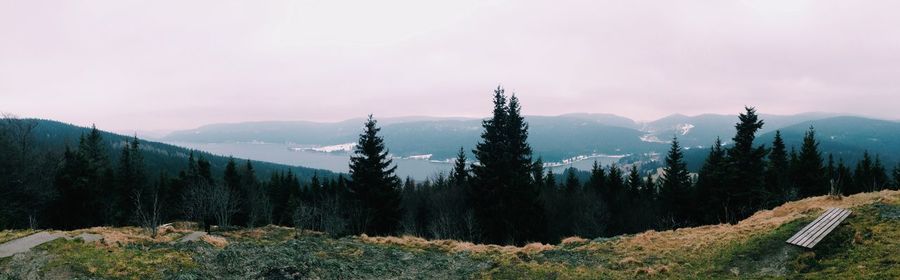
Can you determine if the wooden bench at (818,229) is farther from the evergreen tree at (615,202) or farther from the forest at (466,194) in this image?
the evergreen tree at (615,202)

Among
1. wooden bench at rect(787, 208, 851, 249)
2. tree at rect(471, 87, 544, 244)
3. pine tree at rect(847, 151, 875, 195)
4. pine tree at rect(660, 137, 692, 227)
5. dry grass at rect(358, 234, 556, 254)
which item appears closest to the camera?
wooden bench at rect(787, 208, 851, 249)

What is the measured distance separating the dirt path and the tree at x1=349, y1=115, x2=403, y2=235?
19.4 metres

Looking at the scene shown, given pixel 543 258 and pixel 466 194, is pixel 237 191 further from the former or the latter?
pixel 543 258

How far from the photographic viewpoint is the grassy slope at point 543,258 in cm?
1260

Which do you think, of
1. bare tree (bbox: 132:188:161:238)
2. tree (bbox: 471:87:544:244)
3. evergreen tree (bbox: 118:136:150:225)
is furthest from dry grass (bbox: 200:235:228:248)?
evergreen tree (bbox: 118:136:150:225)

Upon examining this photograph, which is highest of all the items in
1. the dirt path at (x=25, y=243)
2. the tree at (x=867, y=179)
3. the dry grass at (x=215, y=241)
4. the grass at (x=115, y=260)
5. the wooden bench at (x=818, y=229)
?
the wooden bench at (x=818, y=229)

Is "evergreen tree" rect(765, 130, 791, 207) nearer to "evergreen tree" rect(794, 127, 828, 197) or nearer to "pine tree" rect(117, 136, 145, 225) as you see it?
"evergreen tree" rect(794, 127, 828, 197)

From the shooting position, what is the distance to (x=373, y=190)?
111ft

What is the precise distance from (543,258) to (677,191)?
139 ft

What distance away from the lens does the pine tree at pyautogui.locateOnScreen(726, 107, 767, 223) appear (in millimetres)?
37438

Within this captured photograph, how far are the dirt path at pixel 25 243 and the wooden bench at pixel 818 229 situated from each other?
2575 centimetres

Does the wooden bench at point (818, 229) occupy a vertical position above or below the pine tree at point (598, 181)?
above

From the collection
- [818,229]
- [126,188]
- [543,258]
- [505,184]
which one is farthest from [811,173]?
[126,188]

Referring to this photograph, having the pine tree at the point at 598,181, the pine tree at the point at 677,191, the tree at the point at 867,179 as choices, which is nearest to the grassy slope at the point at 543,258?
the pine tree at the point at 677,191
